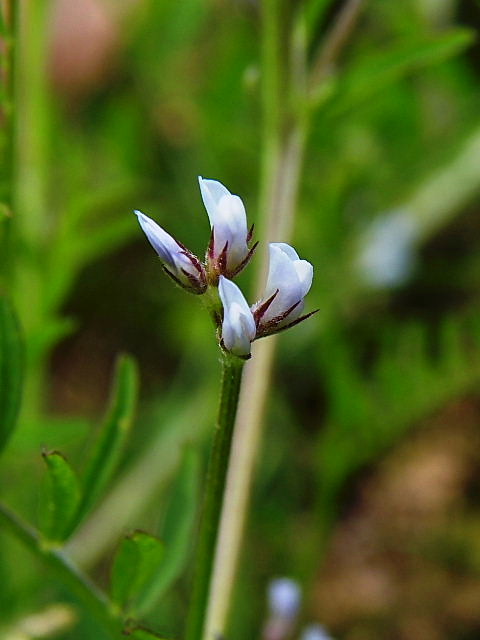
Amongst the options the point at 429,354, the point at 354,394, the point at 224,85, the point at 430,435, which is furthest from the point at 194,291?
the point at 430,435

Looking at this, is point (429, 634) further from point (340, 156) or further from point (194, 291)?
point (194, 291)

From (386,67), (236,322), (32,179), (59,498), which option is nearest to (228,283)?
(236,322)

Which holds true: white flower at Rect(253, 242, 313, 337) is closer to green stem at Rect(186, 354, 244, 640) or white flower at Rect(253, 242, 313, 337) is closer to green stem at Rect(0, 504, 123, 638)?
green stem at Rect(186, 354, 244, 640)

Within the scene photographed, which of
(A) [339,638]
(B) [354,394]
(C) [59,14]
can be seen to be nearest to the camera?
(B) [354,394]

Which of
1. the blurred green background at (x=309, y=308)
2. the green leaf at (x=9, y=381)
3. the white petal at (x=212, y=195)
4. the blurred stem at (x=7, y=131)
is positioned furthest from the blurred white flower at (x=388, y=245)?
the white petal at (x=212, y=195)

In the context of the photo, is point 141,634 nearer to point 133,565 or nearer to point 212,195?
point 133,565

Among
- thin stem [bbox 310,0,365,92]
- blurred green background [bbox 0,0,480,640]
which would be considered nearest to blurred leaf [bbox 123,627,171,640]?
blurred green background [bbox 0,0,480,640]

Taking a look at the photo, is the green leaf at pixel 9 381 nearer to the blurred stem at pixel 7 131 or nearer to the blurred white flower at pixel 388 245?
the blurred stem at pixel 7 131

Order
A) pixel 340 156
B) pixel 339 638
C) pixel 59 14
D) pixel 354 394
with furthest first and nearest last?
pixel 59 14
pixel 340 156
pixel 339 638
pixel 354 394
